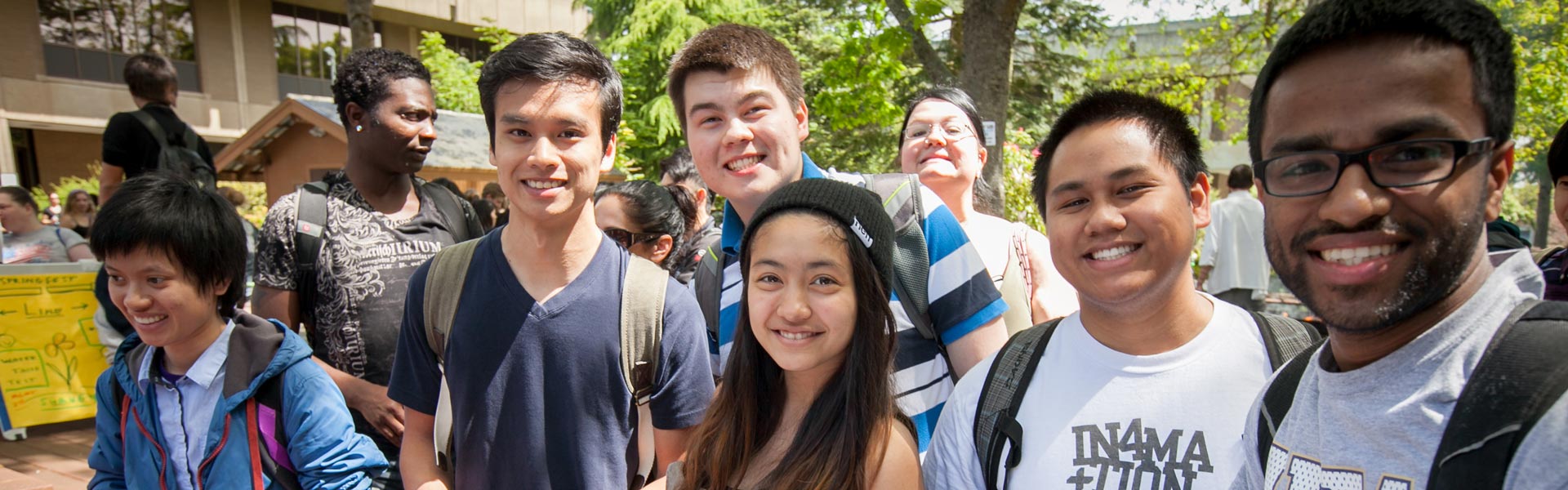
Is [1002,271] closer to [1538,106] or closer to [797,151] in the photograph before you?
[797,151]

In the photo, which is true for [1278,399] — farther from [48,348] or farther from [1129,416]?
[48,348]

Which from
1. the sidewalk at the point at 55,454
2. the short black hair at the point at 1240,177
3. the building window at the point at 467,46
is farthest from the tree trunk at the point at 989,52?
the building window at the point at 467,46

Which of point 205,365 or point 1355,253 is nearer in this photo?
point 1355,253

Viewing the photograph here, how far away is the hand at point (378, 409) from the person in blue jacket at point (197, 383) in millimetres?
275

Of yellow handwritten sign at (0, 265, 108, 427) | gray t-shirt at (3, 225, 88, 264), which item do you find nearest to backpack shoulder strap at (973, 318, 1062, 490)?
yellow handwritten sign at (0, 265, 108, 427)

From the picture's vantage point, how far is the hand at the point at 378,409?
9.18 ft

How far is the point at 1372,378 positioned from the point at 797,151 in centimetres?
167

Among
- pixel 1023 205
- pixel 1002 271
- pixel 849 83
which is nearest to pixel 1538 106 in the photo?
pixel 1023 205

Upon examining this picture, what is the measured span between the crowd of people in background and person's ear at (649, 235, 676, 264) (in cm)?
160

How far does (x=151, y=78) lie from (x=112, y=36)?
71.7ft

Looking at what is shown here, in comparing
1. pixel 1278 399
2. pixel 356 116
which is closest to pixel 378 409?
pixel 356 116

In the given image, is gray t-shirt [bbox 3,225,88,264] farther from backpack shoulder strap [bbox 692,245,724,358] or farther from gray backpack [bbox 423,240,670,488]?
backpack shoulder strap [bbox 692,245,724,358]

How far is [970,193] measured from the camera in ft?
12.1

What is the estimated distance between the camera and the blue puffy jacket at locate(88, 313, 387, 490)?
2.36 metres
